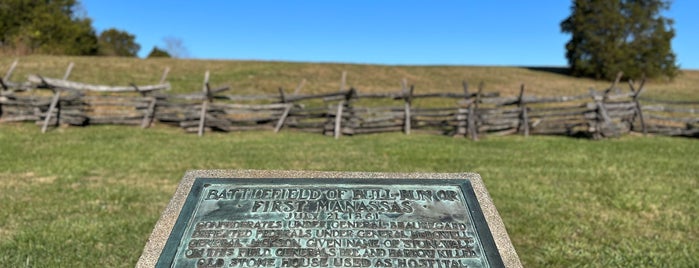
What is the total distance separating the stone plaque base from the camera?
119 inches

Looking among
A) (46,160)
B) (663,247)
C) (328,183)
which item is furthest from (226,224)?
(46,160)

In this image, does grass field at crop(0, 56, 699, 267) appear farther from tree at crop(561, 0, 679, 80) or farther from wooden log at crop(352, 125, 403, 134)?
tree at crop(561, 0, 679, 80)

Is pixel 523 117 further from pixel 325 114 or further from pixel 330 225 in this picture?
pixel 330 225

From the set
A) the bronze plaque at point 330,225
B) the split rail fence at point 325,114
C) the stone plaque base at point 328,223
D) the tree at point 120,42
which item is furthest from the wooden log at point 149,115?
the tree at point 120,42

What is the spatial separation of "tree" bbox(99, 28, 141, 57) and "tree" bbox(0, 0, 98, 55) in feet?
30.5

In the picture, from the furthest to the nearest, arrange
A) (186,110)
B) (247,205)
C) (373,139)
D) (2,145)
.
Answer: (186,110)
(373,139)
(2,145)
(247,205)

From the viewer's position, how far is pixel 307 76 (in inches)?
1293

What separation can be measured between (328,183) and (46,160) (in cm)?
830

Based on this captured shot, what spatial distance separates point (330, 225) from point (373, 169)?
5.87 metres

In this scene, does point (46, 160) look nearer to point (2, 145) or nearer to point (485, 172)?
point (2, 145)

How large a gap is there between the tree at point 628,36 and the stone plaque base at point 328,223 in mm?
37944

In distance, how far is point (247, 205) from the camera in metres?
3.44

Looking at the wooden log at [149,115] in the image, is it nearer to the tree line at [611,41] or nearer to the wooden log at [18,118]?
the wooden log at [18,118]

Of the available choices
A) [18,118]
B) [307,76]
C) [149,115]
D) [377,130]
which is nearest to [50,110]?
[18,118]
